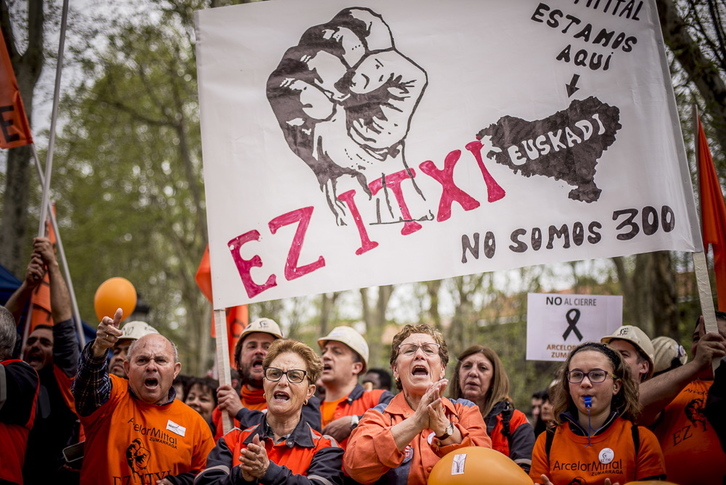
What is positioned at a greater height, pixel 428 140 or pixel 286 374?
pixel 428 140

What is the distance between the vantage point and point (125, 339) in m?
5.88

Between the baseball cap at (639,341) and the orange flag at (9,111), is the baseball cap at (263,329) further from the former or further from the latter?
the baseball cap at (639,341)

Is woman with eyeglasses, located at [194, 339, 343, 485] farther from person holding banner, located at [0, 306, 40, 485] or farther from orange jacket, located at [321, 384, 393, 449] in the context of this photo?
orange jacket, located at [321, 384, 393, 449]

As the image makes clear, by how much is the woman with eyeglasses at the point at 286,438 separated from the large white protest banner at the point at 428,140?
1.96 feet

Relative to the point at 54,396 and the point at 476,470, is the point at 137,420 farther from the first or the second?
the point at 476,470

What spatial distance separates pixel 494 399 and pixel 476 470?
168 centimetres

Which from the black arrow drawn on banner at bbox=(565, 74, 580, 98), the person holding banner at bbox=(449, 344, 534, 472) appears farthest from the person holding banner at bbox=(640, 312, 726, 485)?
the black arrow drawn on banner at bbox=(565, 74, 580, 98)

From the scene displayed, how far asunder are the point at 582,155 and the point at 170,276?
720 inches

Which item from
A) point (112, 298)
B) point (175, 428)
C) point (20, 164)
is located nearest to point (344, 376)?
point (175, 428)

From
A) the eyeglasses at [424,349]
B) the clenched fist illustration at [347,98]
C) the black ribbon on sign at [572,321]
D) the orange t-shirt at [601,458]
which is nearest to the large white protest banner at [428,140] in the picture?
the clenched fist illustration at [347,98]

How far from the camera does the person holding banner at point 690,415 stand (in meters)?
4.05

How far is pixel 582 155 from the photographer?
4.66m

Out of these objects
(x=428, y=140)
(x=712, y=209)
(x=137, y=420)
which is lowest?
(x=137, y=420)

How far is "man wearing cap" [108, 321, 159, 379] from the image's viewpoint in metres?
5.76
